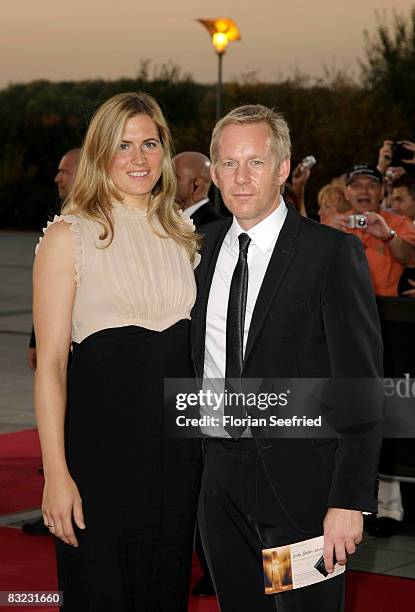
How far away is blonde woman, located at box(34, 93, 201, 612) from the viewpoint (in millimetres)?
3479

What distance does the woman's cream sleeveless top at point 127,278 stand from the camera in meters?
3.53

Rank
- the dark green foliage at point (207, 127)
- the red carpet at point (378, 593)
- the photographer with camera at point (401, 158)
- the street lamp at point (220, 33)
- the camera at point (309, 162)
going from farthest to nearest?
the dark green foliage at point (207, 127)
the street lamp at point (220, 33)
the camera at point (309, 162)
the photographer with camera at point (401, 158)
the red carpet at point (378, 593)

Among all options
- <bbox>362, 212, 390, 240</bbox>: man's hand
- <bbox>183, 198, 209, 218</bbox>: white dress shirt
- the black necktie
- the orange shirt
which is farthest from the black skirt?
the orange shirt

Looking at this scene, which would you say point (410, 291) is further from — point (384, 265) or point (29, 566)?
point (29, 566)

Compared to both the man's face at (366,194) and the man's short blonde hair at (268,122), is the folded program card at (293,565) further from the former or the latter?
the man's face at (366,194)

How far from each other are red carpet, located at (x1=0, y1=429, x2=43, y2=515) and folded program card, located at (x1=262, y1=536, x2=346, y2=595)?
4.19 meters

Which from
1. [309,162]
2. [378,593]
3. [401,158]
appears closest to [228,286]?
[378,593]

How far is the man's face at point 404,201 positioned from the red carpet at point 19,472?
308 centimetres

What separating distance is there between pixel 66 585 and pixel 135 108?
142 cm

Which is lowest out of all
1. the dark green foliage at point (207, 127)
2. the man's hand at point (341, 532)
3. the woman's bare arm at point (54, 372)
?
the man's hand at point (341, 532)

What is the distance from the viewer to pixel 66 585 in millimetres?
3619

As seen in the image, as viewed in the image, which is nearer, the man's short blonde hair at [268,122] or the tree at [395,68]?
the man's short blonde hair at [268,122]

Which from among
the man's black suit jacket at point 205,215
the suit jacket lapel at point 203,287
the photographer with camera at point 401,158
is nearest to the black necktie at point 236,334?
the suit jacket lapel at point 203,287

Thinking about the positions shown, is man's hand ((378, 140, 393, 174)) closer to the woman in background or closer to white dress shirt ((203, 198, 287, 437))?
the woman in background
